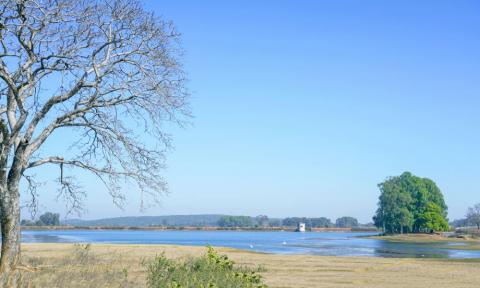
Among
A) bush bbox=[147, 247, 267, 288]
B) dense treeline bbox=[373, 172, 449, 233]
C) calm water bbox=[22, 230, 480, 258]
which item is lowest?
calm water bbox=[22, 230, 480, 258]

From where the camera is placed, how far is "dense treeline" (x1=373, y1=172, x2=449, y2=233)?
12075cm

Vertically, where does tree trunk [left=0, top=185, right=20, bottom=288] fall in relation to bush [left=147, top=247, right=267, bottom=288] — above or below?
above

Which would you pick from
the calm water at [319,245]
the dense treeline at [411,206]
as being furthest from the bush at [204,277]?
the dense treeline at [411,206]

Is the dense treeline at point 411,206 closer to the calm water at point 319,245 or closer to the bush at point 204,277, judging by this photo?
the calm water at point 319,245

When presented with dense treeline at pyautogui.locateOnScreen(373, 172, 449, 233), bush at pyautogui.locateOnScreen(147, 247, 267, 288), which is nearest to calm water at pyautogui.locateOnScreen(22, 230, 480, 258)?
dense treeline at pyautogui.locateOnScreen(373, 172, 449, 233)

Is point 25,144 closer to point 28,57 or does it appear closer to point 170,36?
point 28,57

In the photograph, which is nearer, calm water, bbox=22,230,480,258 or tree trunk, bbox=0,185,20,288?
tree trunk, bbox=0,185,20,288

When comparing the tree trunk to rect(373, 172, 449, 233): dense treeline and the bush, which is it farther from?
rect(373, 172, 449, 233): dense treeline

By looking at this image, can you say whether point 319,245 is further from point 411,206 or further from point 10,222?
point 10,222

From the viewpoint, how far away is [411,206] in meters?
123

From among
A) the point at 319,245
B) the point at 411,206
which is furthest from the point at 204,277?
the point at 411,206

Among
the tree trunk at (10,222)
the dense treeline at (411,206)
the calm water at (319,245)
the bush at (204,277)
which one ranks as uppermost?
the dense treeline at (411,206)

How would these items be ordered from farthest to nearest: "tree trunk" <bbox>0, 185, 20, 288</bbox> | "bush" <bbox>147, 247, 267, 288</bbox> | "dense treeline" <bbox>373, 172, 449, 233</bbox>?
"dense treeline" <bbox>373, 172, 449, 233</bbox> → "tree trunk" <bbox>0, 185, 20, 288</bbox> → "bush" <bbox>147, 247, 267, 288</bbox>

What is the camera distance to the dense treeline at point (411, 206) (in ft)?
396
